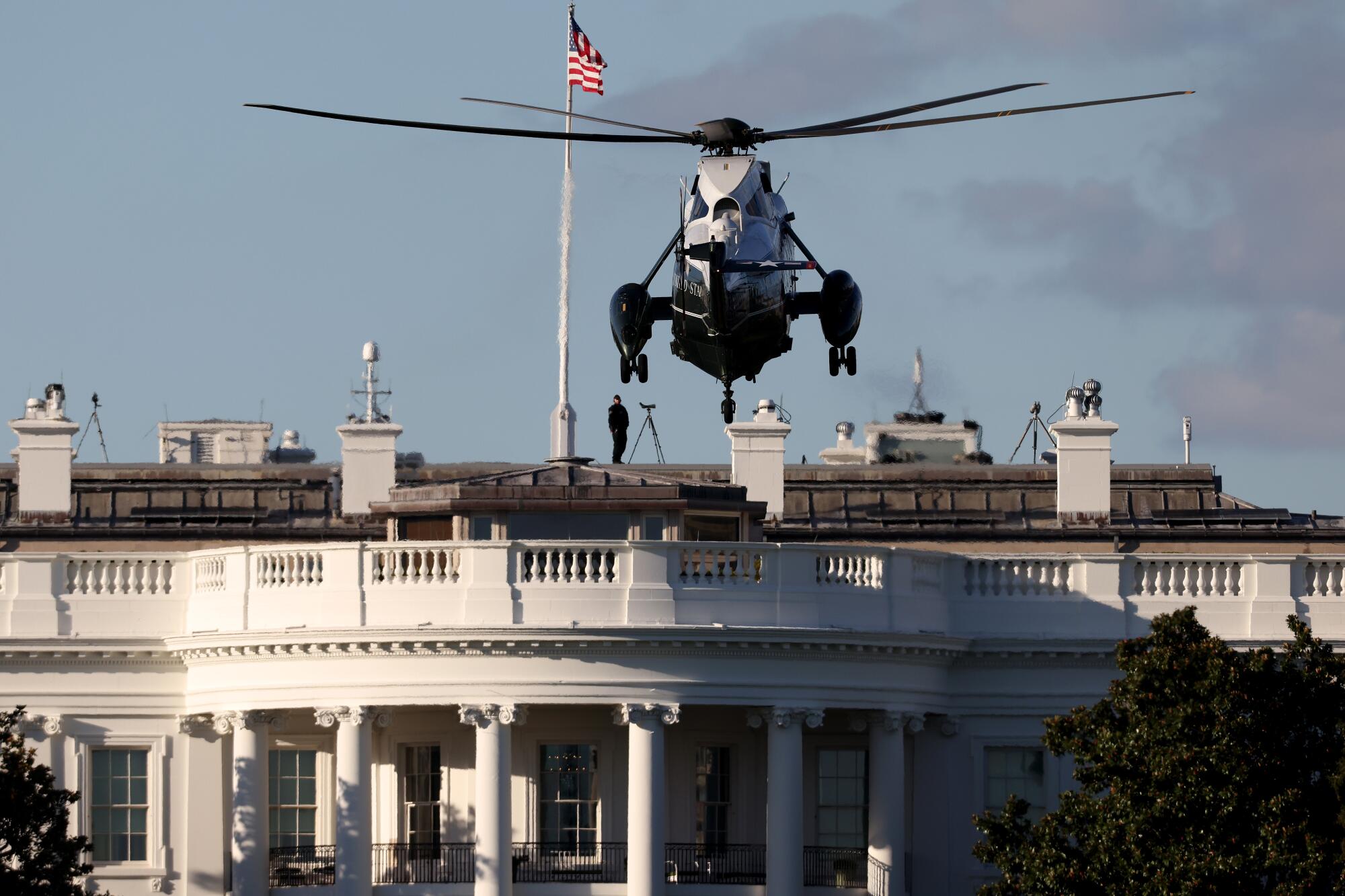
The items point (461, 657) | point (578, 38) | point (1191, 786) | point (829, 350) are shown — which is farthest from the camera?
point (578, 38)

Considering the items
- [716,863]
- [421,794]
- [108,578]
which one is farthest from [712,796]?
[108,578]

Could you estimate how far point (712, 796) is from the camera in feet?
252

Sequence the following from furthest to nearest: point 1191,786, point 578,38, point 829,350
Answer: point 578,38 → point 829,350 → point 1191,786

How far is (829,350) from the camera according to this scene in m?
82.1

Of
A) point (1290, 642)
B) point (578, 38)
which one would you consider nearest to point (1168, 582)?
point (1290, 642)

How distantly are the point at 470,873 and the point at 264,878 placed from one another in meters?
3.70

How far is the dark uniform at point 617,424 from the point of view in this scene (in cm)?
8725

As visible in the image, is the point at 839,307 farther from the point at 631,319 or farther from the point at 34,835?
the point at 34,835

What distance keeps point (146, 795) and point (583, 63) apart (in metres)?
19.9

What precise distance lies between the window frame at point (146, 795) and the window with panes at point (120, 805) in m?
0.06

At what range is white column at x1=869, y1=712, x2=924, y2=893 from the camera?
7519 centimetres

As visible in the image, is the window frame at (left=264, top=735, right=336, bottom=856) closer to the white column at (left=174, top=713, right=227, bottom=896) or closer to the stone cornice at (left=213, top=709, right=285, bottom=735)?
the stone cornice at (left=213, top=709, right=285, bottom=735)

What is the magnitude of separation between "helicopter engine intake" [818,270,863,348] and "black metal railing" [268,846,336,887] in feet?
47.5

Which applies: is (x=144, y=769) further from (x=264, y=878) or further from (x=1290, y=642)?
(x=1290, y=642)
